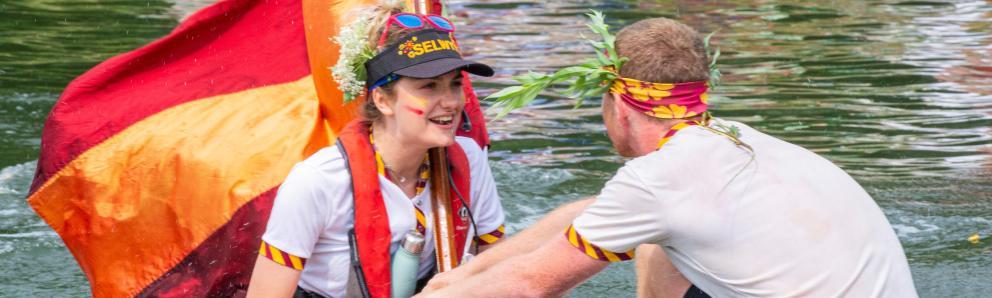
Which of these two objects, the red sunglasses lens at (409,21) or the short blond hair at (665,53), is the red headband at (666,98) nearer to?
the short blond hair at (665,53)

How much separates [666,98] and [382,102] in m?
0.96

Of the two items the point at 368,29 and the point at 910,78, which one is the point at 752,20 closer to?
the point at 910,78

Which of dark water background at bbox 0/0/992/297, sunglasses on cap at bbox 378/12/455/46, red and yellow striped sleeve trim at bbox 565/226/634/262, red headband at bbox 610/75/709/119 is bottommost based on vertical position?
dark water background at bbox 0/0/992/297

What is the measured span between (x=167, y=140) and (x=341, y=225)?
847 mm

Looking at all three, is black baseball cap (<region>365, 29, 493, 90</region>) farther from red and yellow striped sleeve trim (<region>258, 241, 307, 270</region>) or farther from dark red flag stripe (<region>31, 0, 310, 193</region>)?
dark red flag stripe (<region>31, 0, 310, 193</region>)

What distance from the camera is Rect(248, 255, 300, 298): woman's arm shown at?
12.7ft

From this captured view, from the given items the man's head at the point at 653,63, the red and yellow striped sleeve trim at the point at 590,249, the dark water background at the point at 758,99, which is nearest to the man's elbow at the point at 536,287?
the red and yellow striped sleeve trim at the point at 590,249

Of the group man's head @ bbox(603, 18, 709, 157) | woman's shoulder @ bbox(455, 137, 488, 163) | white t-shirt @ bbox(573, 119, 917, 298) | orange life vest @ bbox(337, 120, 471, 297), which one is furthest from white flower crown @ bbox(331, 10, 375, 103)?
white t-shirt @ bbox(573, 119, 917, 298)

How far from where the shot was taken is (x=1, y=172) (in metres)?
7.68

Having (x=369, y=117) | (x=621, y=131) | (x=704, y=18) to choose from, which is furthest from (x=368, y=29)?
(x=704, y=18)

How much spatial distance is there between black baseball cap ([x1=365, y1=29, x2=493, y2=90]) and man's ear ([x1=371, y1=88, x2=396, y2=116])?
26mm

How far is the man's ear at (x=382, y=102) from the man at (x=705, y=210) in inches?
27.0

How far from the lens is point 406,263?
4074 mm

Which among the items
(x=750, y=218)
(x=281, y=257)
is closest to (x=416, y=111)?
(x=281, y=257)
